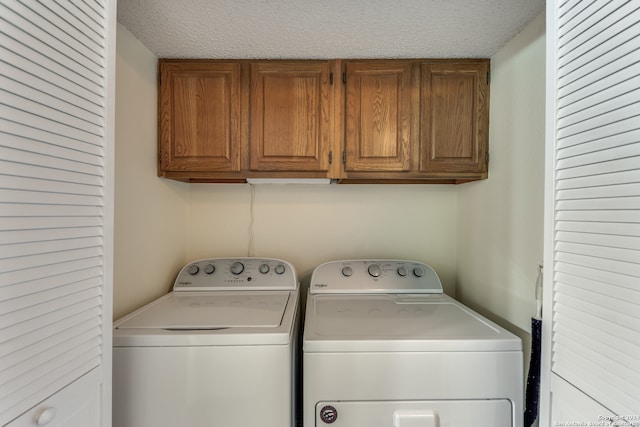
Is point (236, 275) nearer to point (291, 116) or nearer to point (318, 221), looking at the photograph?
point (318, 221)

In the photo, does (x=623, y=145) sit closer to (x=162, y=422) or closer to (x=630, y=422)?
(x=630, y=422)

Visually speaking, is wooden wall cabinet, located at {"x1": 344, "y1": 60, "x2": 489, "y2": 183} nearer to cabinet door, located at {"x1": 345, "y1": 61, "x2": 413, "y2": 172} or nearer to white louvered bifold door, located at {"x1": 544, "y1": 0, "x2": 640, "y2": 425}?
cabinet door, located at {"x1": 345, "y1": 61, "x2": 413, "y2": 172}

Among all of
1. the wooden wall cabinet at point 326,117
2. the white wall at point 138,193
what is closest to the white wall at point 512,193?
the wooden wall cabinet at point 326,117

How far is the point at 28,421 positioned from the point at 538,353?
1.37 metres

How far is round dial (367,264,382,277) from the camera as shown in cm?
182

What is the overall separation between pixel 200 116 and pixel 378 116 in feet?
3.14

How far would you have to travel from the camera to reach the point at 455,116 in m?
1.64

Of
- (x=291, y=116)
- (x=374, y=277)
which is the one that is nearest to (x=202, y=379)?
(x=374, y=277)

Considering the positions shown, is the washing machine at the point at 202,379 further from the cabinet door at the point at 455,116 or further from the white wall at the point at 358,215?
the cabinet door at the point at 455,116

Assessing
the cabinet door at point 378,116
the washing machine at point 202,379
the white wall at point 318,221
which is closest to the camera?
the washing machine at point 202,379

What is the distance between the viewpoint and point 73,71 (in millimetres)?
769

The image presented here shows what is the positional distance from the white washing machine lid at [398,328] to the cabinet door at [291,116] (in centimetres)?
75

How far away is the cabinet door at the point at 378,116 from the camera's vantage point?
5.32 ft

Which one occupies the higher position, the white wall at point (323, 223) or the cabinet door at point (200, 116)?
the cabinet door at point (200, 116)
